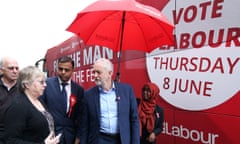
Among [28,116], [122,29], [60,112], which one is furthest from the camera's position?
[122,29]

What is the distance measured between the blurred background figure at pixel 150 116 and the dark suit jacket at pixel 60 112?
718mm

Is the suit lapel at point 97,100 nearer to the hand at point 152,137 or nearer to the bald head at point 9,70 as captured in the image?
the hand at point 152,137

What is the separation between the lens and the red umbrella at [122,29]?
3479mm

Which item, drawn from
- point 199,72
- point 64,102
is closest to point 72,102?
point 64,102

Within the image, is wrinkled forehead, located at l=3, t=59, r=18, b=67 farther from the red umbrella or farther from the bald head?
the red umbrella

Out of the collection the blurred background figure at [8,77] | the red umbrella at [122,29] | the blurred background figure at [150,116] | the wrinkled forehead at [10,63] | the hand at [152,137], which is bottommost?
the hand at [152,137]

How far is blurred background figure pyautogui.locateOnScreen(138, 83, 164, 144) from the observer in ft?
11.8

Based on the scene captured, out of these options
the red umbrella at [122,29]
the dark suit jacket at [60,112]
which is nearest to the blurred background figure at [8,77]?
the dark suit jacket at [60,112]

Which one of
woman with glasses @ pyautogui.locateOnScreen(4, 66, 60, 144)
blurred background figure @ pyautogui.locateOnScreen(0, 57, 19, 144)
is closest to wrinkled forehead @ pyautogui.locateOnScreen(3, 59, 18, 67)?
blurred background figure @ pyautogui.locateOnScreen(0, 57, 19, 144)

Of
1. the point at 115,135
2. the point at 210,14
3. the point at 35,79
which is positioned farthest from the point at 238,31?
the point at 35,79

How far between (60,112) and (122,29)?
1.14 meters

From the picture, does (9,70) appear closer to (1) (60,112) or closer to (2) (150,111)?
(1) (60,112)

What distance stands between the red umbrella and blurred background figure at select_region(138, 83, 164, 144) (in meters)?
0.50

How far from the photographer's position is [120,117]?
296 centimetres
